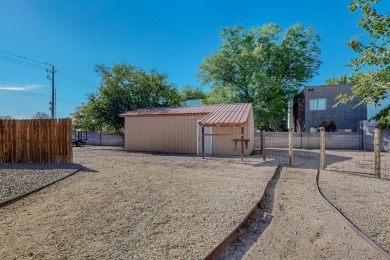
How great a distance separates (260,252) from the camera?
9.67 feet

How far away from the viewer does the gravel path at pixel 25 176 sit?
17.3ft

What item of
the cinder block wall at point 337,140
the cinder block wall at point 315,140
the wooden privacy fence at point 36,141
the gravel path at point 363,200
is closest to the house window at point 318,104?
the cinder block wall at point 315,140

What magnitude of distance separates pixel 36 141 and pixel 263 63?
22271mm

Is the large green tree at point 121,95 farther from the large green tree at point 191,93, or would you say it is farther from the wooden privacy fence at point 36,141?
the large green tree at point 191,93

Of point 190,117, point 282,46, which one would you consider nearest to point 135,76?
point 190,117

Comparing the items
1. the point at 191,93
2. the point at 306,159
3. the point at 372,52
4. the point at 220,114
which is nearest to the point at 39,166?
the point at 220,114

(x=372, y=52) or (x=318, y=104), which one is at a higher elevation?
(x=318, y=104)

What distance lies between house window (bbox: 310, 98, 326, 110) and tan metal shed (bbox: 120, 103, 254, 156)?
10.4m

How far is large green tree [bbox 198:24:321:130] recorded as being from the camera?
959 inches

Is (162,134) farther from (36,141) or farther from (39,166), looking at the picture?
(39,166)

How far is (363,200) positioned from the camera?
4.96 metres

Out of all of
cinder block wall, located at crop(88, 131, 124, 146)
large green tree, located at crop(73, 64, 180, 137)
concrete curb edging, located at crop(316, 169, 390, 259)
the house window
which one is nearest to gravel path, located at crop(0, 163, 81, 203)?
concrete curb edging, located at crop(316, 169, 390, 259)

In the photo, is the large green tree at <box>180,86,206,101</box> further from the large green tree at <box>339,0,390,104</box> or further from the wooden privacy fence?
the large green tree at <box>339,0,390,104</box>

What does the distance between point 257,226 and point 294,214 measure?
3.00 ft
